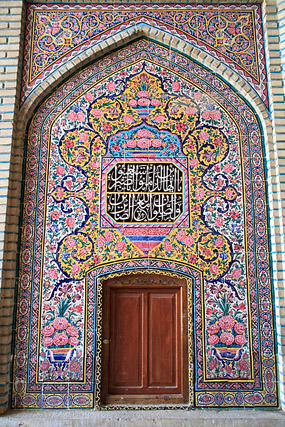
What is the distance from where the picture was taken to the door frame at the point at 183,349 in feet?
11.7

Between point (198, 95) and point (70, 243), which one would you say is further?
point (198, 95)

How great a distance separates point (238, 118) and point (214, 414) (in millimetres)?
2907

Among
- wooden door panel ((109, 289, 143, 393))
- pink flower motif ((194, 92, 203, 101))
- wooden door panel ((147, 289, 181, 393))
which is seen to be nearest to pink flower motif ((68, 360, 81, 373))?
wooden door panel ((109, 289, 143, 393))

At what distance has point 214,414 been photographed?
3480 mm

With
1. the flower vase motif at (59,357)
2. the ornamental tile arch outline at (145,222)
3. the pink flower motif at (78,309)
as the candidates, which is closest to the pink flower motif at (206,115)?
the ornamental tile arch outline at (145,222)

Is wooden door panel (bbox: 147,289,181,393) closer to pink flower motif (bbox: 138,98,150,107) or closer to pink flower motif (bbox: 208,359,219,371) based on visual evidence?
pink flower motif (bbox: 208,359,219,371)

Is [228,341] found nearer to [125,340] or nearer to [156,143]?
[125,340]

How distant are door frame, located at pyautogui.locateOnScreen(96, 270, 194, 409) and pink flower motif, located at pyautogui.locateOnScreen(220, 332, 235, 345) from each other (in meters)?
0.29

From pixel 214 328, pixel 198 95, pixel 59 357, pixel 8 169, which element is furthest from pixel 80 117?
pixel 214 328

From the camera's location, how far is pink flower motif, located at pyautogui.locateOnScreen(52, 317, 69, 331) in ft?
12.0

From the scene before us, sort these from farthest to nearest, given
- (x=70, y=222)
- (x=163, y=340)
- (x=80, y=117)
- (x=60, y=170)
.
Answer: (x=80, y=117) < (x=60, y=170) < (x=70, y=222) < (x=163, y=340)

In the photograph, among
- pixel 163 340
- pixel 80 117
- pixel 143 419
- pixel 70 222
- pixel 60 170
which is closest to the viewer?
pixel 143 419

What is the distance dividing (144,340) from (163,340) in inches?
7.2

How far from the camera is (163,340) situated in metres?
3.70
